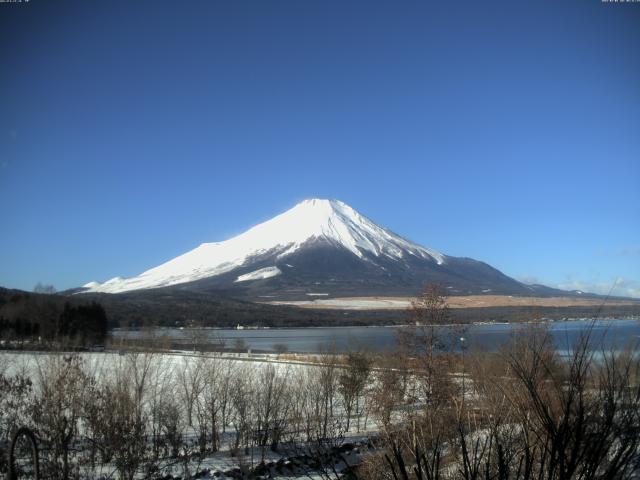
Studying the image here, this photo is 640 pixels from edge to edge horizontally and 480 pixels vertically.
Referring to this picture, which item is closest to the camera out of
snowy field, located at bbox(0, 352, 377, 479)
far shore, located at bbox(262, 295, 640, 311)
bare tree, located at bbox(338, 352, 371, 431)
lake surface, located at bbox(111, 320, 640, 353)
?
lake surface, located at bbox(111, 320, 640, 353)

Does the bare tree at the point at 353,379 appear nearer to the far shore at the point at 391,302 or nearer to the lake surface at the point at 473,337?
the lake surface at the point at 473,337

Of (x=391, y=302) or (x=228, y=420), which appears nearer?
(x=228, y=420)

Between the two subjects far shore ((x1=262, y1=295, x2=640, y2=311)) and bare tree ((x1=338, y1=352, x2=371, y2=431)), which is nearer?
bare tree ((x1=338, y1=352, x2=371, y2=431))

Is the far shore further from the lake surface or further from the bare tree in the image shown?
the bare tree

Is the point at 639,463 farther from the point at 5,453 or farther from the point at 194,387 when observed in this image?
the point at 194,387

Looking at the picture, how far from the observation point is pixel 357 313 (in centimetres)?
16375

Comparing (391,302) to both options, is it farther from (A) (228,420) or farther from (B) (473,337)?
(A) (228,420)

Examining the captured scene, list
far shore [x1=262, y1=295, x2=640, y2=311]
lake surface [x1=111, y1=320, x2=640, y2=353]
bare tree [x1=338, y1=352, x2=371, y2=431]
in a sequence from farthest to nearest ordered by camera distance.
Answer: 1. far shore [x1=262, y1=295, x2=640, y2=311]
2. bare tree [x1=338, y1=352, x2=371, y2=431]
3. lake surface [x1=111, y1=320, x2=640, y2=353]

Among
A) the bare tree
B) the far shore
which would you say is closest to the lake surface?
the bare tree

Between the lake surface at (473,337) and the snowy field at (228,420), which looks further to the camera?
the snowy field at (228,420)

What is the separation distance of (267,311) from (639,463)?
162 metres

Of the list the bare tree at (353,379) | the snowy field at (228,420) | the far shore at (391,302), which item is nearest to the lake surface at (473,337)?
the bare tree at (353,379)

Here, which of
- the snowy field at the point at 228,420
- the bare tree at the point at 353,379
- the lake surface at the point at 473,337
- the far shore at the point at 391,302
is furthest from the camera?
the far shore at the point at 391,302

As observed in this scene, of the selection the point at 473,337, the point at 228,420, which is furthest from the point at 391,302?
the point at 228,420
